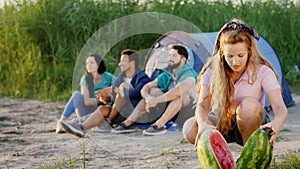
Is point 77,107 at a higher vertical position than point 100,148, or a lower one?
higher

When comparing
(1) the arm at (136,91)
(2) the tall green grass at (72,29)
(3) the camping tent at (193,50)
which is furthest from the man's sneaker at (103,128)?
(2) the tall green grass at (72,29)

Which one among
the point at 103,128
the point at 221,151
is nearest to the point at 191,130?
the point at 221,151

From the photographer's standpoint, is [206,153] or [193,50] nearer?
[206,153]

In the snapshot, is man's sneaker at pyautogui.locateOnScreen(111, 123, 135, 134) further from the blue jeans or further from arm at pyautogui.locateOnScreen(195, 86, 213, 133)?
arm at pyautogui.locateOnScreen(195, 86, 213, 133)

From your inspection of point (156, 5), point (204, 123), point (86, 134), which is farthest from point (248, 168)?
point (156, 5)

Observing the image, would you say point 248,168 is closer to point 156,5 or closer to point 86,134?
point 86,134

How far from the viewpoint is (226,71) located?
349 cm

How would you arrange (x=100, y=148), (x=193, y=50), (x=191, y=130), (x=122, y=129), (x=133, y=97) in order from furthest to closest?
(x=193, y=50) < (x=133, y=97) < (x=122, y=129) < (x=100, y=148) < (x=191, y=130)

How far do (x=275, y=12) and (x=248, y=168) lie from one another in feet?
23.8

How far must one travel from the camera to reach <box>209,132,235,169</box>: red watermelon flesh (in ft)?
10.6

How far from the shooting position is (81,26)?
9500 millimetres

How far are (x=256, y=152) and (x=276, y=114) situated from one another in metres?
0.28

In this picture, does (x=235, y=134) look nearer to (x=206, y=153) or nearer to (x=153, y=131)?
(x=206, y=153)

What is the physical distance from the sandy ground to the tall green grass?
268cm
